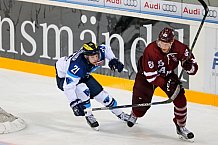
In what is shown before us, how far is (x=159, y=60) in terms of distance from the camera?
28.1 feet

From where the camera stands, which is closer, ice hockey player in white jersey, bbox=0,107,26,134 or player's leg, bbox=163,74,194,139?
player's leg, bbox=163,74,194,139

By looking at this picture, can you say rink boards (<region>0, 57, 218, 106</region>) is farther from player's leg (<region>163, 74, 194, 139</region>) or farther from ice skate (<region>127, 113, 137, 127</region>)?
player's leg (<region>163, 74, 194, 139</region>)

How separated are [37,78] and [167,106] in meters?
1.97

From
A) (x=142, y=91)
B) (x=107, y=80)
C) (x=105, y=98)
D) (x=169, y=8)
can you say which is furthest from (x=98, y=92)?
(x=107, y=80)

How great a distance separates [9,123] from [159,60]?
156 centimetres

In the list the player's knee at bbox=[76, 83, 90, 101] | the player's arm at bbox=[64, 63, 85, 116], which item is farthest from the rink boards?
the player's arm at bbox=[64, 63, 85, 116]

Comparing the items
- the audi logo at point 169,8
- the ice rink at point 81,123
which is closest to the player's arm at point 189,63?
the ice rink at point 81,123

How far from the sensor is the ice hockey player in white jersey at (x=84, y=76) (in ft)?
29.2

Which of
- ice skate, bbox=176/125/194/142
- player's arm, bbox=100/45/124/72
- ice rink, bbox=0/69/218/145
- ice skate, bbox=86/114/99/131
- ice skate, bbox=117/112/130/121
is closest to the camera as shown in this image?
ice skate, bbox=176/125/194/142

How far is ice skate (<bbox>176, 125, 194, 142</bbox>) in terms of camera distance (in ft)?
28.6

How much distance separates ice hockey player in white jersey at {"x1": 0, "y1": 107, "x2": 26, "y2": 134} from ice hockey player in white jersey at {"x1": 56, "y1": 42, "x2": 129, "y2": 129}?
52 centimetres

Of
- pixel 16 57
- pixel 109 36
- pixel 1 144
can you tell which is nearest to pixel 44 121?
pixel 1 144

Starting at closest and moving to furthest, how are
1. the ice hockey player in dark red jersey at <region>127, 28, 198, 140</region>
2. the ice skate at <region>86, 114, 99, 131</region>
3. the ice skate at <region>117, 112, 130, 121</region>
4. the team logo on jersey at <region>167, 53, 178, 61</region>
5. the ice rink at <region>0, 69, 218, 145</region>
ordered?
the ice hockey player in dark red jersey at <region>127, 28, 198, 140</region>, the team logo on jersey at <region>167, 53, 178, 61</region>, the ice rink at <region>0, 69, 218, 145</region>, the ice skate at <region>86, 114, 99, 131</region>, the ice skate at <region>117, 112, 130, 121</region>

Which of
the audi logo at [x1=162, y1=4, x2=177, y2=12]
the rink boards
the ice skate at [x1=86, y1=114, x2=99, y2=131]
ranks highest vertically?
the audi logo at [x1=162, y1=4, x2=177, y2=12]
